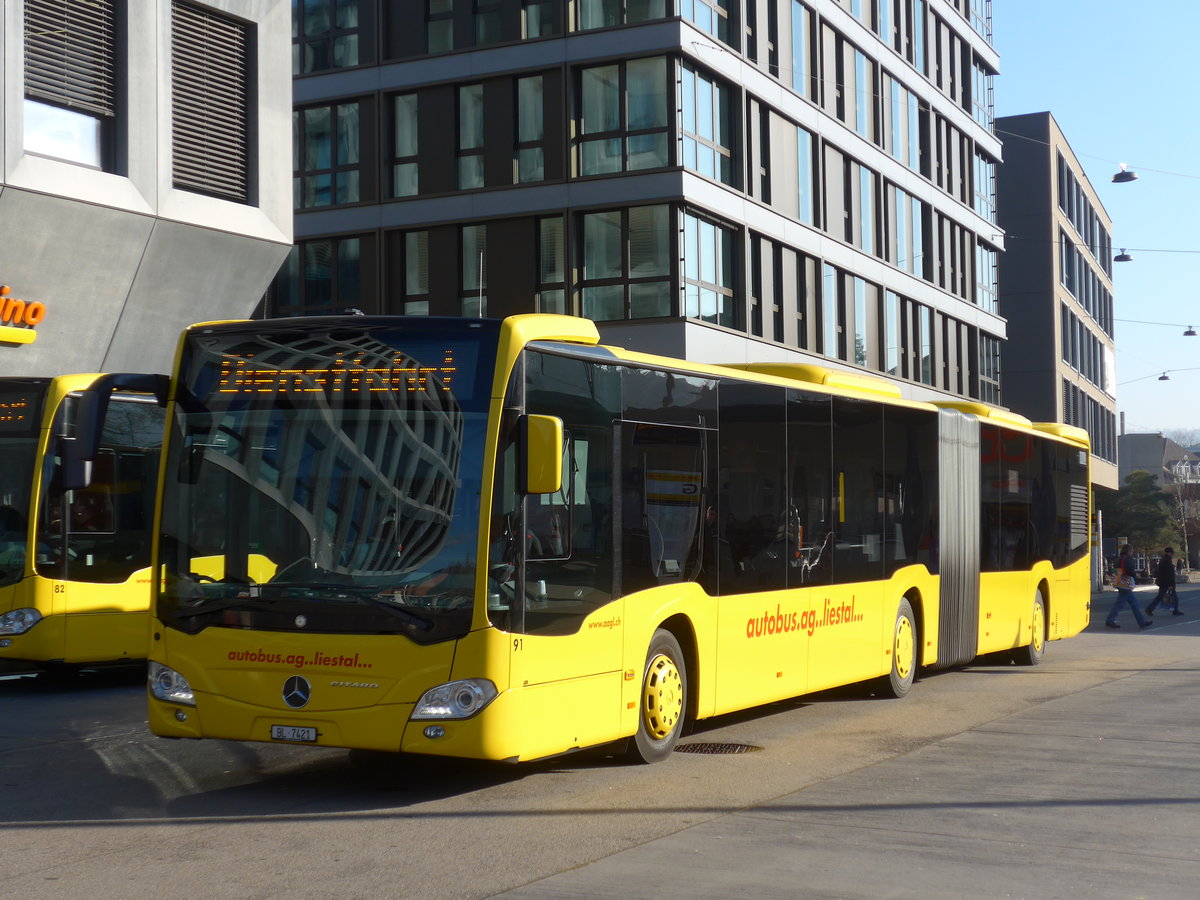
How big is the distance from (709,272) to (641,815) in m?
23.3

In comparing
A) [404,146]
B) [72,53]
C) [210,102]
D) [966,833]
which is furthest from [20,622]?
[404,146]

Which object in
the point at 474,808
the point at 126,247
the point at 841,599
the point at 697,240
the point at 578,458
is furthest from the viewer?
the point at 697,240

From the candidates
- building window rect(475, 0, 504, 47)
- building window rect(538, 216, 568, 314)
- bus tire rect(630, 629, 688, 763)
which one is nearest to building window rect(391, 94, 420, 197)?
building window rect(475, 0, 504, 47)

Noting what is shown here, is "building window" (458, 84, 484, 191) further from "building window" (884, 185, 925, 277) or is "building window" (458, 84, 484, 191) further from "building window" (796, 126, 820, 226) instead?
"building window" (884, 185, 925, 277)

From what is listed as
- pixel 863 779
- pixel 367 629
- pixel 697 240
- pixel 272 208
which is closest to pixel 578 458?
pixel 367 629

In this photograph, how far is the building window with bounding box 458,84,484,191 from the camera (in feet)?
106

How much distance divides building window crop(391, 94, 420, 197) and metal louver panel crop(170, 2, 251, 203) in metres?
10.2

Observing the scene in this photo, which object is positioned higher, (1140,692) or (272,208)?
(272,208)

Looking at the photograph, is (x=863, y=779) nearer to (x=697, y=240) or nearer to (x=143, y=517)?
(x=143, y=517)

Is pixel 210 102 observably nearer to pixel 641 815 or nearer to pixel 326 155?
pixel 326 155

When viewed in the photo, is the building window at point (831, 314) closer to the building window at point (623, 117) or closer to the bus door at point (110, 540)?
the building window at point (623, 117)

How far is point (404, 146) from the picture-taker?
33500 millimetres

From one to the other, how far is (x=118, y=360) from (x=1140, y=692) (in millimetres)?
14378

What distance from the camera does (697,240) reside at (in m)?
30.5
